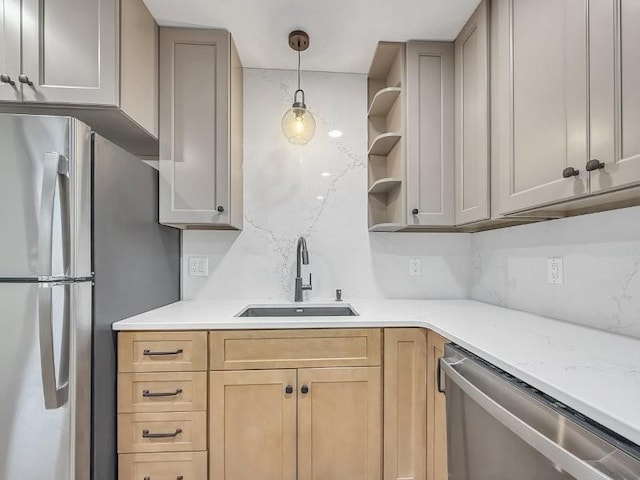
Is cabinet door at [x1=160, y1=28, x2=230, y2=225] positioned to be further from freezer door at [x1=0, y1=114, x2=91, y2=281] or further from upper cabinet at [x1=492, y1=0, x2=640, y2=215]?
upper cabinet at [x1=492, y1=0, x2=640, y2=215]

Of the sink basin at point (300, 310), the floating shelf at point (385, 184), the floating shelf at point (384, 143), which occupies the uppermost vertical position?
the floating shelf at point (384, 143)

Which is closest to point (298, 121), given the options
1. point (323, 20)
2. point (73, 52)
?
point (323, 20)

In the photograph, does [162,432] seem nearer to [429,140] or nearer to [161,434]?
[161,434]

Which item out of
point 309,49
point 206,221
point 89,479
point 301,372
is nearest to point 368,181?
point 309,49

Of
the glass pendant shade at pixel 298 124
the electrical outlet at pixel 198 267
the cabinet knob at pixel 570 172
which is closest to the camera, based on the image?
the cabinet knob at pixel 570 172

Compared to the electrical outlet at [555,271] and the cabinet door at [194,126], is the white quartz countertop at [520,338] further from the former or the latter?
the cabinet door at [194,126]

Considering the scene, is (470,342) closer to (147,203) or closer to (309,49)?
(147,203)

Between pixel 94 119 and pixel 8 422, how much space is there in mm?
1239

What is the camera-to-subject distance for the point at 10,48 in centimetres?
136

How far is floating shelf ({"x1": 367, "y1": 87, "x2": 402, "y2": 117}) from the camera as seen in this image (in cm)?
190

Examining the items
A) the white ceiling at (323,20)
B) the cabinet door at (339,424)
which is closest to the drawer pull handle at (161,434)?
the cabinet door at (339,424)

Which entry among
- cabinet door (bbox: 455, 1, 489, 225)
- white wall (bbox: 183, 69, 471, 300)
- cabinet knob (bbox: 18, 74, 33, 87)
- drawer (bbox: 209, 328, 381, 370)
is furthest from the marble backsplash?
cabinet knob (bbox: 18, 74, 33, 87)

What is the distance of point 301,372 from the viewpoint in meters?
1.48

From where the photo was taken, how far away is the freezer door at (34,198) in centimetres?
115
